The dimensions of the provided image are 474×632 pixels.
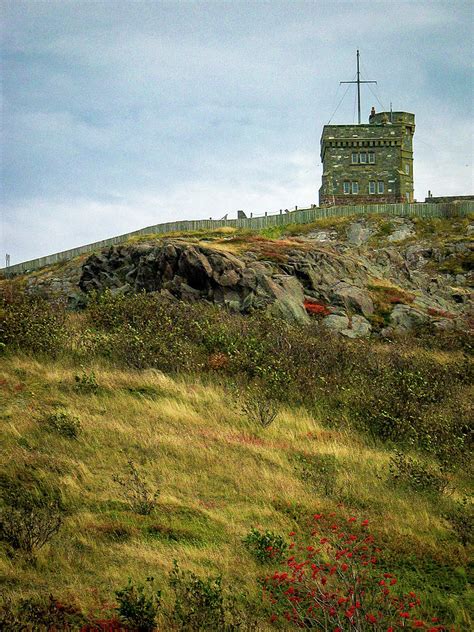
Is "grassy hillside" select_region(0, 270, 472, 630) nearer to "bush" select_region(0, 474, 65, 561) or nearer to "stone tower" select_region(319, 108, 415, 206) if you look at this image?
"bush" select_region(0, 474, 65, 561)

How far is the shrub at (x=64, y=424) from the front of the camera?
12.4m

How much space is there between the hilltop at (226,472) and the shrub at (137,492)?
0.11 ft

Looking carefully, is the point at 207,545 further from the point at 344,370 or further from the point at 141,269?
the point at 141,269

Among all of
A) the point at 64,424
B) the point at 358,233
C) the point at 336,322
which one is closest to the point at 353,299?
the point at 336,322

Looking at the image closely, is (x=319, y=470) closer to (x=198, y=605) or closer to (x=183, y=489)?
(x=183, y=489)

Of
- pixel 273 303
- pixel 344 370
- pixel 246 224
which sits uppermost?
pixel 246 224

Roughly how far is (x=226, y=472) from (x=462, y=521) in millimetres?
3988

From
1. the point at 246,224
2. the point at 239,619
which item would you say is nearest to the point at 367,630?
the point at 239,619

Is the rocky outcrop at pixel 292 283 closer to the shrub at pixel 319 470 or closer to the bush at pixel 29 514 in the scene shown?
the shrub at pixel 319 470

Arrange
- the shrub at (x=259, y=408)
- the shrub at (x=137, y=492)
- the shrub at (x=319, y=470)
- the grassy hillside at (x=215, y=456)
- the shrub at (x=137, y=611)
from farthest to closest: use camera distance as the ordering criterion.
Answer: the shrub at (x=259, y=408) → the shrub at (x=319, y=470) → the shrub at (x=137, y=492) → the grassy hillside at (x=215, y=456) → the shrub at (x=137, y=611)

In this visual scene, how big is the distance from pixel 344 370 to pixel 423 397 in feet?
9.85

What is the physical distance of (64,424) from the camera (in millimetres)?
12500

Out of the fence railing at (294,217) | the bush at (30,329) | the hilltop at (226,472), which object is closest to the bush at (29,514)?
the hilltop at (226,472)

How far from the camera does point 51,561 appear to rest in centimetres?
845
